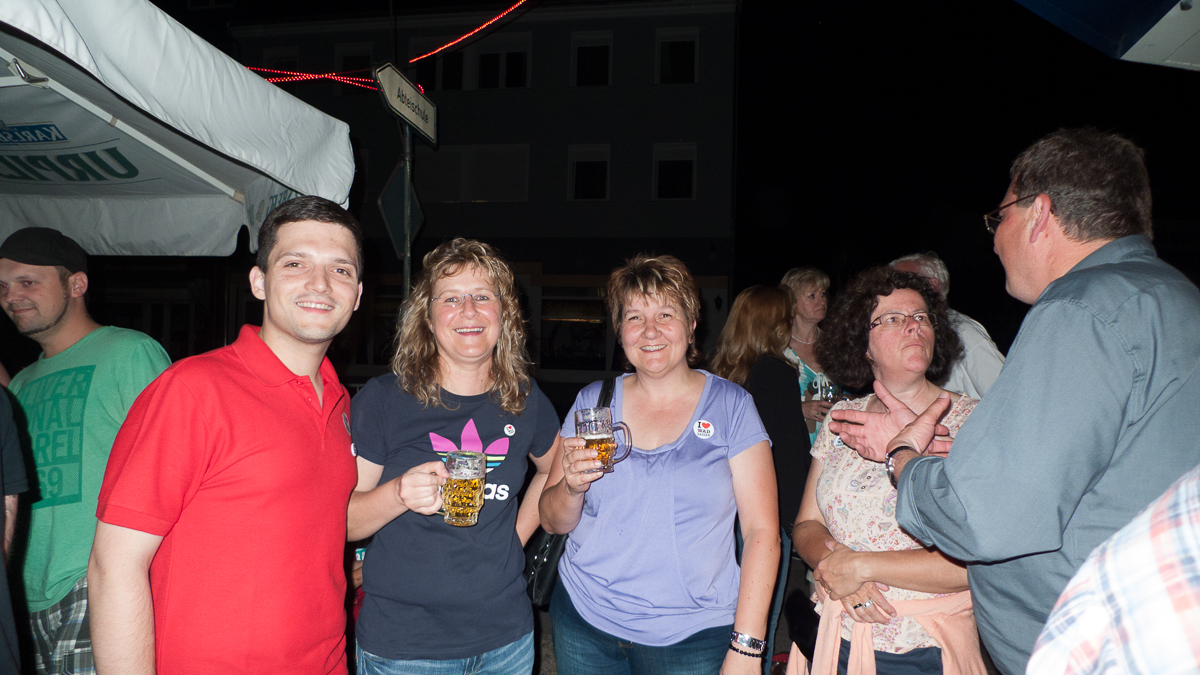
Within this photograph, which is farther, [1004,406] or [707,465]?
[707,465]

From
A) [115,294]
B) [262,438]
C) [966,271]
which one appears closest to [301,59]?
[115,294]

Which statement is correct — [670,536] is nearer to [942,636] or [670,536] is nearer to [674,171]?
[942,636]

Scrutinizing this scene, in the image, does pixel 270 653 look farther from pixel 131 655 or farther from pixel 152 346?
pixel 152 346

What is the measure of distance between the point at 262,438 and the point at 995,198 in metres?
15.5

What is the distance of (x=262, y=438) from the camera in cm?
158

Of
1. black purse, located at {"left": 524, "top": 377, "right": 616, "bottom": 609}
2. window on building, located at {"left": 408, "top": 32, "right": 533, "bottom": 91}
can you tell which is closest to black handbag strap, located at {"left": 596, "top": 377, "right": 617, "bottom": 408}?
black purse, located at {"left": 524, "top": 377, "right": 616, "bottom": 609}

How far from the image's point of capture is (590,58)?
54.9 ft

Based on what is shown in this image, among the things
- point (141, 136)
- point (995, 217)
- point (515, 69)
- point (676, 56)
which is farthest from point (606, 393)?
point (515, 69)

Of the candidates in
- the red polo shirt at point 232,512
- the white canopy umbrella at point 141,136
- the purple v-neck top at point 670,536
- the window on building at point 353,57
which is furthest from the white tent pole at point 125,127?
the window on building at point 353,57

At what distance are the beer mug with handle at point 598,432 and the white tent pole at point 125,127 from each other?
2.35 m

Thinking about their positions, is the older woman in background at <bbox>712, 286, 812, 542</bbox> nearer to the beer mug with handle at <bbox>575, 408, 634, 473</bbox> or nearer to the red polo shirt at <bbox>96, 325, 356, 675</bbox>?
the beer mug with handle at <bbox>575, 408, 634, 473</bbox>

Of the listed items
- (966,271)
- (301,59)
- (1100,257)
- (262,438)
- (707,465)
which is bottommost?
(707,465)

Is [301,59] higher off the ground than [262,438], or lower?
higher

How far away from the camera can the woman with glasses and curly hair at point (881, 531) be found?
1.85m
